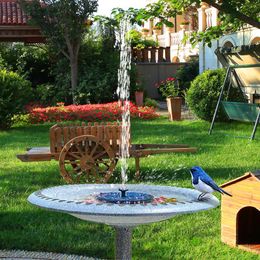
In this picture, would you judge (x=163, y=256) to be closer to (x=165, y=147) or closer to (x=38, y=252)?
(x=38, y=252)

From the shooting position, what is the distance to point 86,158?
29.5 ft

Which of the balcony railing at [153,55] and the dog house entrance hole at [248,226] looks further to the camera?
the balcony railing at [153,55]

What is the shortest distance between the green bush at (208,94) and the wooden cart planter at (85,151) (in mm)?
7747

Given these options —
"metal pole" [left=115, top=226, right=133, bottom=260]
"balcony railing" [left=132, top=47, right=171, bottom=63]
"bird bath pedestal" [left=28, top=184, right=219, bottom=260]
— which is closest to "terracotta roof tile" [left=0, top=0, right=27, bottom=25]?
"balcony railing" [left=132, top=47, right=171, bottom=63]

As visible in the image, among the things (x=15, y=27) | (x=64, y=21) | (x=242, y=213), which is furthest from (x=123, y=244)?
(x=15, y=27)

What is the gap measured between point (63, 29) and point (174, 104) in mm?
5679

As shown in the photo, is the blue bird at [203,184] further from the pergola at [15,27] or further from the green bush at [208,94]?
the pergola at [15,27]

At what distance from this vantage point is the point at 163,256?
18.6ft

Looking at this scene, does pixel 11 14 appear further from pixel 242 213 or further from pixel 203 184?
pixel 203 184

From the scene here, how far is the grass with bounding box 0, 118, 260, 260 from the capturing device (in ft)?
→ 19.4

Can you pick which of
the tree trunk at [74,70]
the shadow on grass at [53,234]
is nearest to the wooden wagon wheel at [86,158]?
the shadow on grass at [53,234]

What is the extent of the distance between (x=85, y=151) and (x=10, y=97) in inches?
313

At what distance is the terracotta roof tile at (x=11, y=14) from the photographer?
A: 946 inches

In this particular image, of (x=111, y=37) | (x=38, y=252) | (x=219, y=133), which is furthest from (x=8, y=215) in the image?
(x=111, y=37)
